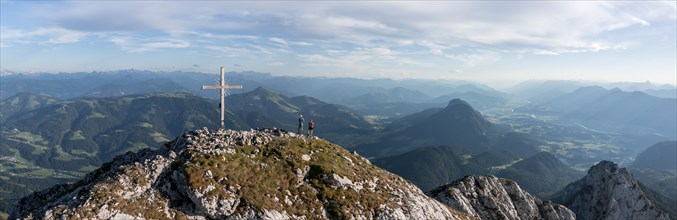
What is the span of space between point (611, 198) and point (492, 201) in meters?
85.2

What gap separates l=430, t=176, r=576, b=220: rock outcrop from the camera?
6838cm

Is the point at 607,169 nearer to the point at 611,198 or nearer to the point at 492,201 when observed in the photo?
the point at 611,198

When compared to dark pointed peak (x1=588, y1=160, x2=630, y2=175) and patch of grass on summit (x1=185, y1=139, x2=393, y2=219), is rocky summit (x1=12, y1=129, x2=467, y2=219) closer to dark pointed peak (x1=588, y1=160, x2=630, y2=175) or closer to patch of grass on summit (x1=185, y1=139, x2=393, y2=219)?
patch of grass on summit (x1=185, y1=139, x2=393, y2=219)

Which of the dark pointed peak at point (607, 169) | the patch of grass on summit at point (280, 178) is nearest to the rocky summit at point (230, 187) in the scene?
the patch of grass on summit at point (280, 178)

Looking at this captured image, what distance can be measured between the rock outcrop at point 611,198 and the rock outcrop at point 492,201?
60393mm

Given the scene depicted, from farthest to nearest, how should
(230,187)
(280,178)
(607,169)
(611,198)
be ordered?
(607,169) < (611,198) < (280,178) < (230,187)

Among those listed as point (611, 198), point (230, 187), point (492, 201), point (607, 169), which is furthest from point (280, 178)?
point (607, 169)

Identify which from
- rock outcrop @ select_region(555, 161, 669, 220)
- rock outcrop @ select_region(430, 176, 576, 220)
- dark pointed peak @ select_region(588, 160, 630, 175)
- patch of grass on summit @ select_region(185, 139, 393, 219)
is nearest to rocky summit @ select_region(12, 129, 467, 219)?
patch of grass on summit @ select_region(185, 139, 393, 219)

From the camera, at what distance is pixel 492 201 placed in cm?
7456

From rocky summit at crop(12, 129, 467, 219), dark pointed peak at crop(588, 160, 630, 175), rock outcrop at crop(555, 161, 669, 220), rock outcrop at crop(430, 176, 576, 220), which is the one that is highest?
rocky summit at crop(12, 129, 467, 219)

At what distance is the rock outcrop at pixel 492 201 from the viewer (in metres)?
68.4

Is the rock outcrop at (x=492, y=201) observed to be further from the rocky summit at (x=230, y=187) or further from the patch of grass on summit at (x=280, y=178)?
the patch of grass on summit at (x=280, y=178)

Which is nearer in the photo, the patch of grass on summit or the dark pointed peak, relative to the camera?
the patch of grass on summit

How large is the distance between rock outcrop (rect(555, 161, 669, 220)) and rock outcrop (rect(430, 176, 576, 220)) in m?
60.4
